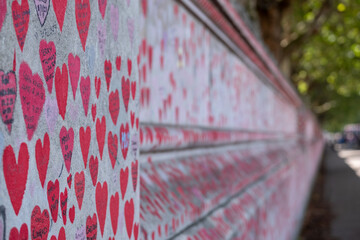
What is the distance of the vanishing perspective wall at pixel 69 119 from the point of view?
0.94 metres

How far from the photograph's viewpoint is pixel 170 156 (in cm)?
246

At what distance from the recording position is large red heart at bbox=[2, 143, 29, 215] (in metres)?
0.93

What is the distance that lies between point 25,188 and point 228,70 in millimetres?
2944

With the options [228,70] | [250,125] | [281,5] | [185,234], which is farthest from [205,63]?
[281,5]

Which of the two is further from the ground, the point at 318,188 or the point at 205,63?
the point at 205,63

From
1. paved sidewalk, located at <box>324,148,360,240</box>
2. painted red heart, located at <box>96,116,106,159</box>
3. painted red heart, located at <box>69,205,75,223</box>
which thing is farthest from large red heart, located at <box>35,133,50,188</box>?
paved sidewalk, located at <box>324,148,360,240</box>

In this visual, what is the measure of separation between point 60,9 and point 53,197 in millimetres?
342

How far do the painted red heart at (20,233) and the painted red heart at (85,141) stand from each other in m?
0.27

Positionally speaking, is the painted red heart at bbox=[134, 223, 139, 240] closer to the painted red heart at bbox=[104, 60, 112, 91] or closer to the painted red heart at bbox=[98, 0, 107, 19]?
the painted red heart at bbox=[104, 60, 112, 91]

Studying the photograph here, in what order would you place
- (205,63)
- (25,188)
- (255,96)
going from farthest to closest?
(255,96) < (205,63) < (25,188)

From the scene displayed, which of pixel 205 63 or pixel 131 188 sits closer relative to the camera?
pixel 131 188

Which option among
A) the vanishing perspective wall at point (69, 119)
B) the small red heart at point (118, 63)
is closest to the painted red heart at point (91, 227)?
the vanishing perspective wall at point (69, 119)

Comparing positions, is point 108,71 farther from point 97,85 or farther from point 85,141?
point 85,141

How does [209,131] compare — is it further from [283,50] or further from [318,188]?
[318,188]
